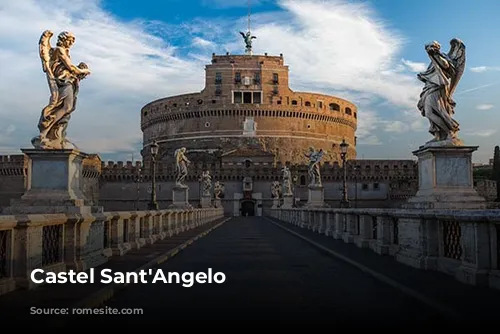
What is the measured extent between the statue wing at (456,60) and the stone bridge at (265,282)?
2840 millimetres

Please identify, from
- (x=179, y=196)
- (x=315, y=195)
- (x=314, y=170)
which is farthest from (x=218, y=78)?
(x=315, y=195)

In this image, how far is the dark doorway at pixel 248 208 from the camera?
79.9 m

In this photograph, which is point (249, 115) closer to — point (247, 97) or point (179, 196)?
point (247, 97)

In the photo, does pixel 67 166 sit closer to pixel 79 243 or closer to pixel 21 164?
pixel 79 243

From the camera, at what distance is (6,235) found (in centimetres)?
702

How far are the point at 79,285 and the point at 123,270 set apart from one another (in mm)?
1727

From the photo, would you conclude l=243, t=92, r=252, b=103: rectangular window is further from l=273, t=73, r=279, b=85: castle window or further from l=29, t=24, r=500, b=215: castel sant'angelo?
l=273, t=73, r=279, b=85: castle window

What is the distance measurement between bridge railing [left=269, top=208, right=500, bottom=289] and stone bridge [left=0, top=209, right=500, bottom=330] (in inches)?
0.6

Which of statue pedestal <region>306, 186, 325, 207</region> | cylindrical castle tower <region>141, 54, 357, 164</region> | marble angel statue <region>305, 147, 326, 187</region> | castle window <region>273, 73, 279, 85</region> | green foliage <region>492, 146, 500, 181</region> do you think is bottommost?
statue pedestal <region>306, 186, 325, 207</region>

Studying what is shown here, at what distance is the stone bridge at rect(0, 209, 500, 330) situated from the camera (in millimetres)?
5812

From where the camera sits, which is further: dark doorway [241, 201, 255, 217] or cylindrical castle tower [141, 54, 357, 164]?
cylindrical castle tower [141, 54, 357, 164]

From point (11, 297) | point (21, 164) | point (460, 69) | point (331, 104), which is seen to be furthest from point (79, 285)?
point (331, 104)

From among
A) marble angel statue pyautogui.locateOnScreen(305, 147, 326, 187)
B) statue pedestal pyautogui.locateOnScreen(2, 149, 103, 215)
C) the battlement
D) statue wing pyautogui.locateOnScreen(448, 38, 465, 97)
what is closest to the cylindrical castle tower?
the battlement

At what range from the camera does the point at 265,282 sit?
833cm
